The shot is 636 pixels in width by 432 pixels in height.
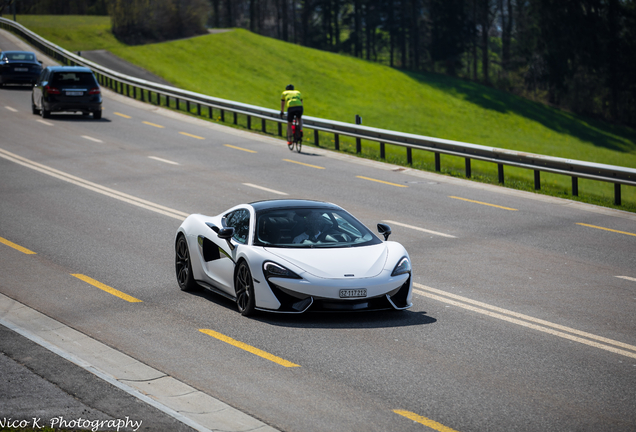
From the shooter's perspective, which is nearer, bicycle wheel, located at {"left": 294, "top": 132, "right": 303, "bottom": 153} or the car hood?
the car hood

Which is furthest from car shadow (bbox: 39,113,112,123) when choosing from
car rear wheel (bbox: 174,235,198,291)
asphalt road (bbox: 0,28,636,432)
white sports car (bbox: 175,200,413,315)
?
white sports car (bbox: 175,200,413,315)

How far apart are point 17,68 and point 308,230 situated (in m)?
32.5

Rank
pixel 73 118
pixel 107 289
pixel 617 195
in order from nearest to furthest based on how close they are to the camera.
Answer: pixel 107 289
pixel 617 195
pixel 73 118

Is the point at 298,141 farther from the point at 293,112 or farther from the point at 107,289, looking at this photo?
the point at 107,289

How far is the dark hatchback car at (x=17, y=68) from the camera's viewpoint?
123ft

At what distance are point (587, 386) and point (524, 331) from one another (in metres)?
1.65

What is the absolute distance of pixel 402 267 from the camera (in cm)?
861

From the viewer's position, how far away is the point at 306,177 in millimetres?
19453

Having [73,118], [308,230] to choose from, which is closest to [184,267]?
[308,230]

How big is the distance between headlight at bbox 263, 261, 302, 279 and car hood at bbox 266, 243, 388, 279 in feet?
0.28

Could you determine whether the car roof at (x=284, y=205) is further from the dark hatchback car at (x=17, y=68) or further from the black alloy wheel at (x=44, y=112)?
the dark hatchback car at (x=17, y=68)

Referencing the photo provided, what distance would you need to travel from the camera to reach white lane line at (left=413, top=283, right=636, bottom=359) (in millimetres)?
7566

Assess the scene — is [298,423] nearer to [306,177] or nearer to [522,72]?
[306,177]

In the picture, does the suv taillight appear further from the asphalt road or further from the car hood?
the car hood
